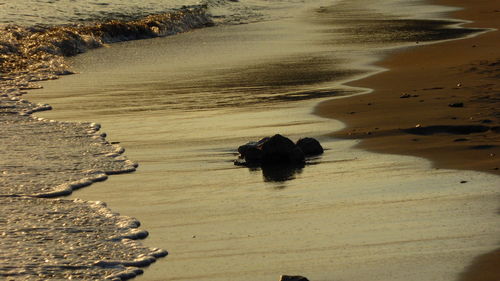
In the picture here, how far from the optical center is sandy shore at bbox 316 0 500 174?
830 centimetres

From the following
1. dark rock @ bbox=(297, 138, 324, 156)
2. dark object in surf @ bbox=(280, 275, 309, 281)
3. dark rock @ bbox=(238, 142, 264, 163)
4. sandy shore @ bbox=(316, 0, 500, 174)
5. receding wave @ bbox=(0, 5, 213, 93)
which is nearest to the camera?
dark object in surf @ bbox=(280, 275, 309, 281)

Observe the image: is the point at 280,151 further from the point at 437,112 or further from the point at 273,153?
the point at 437,112

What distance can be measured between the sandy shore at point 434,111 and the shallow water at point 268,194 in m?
0.30

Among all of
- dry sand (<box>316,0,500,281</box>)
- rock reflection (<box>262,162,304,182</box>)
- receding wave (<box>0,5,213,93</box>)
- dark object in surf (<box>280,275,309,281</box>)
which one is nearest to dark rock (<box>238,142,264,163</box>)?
rock reflection (<box>262,162,304,182</box>)

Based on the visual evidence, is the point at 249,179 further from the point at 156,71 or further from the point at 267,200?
the point at 156,71

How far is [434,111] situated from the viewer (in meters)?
9.88

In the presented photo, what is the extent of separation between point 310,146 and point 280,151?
46 centimetres

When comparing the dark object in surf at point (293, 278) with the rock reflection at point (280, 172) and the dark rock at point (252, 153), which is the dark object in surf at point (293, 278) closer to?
the rock reflection at point (280, 172)

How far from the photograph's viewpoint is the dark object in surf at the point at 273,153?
806 cm

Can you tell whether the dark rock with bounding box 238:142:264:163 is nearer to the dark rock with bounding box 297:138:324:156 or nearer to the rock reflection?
the rock reflection

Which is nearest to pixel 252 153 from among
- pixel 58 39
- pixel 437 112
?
pixel 437 112

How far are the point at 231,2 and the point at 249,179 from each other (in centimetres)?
2579

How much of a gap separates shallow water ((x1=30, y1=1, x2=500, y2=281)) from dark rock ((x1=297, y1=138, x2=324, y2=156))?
0.15m

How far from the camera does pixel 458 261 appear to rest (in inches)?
211
